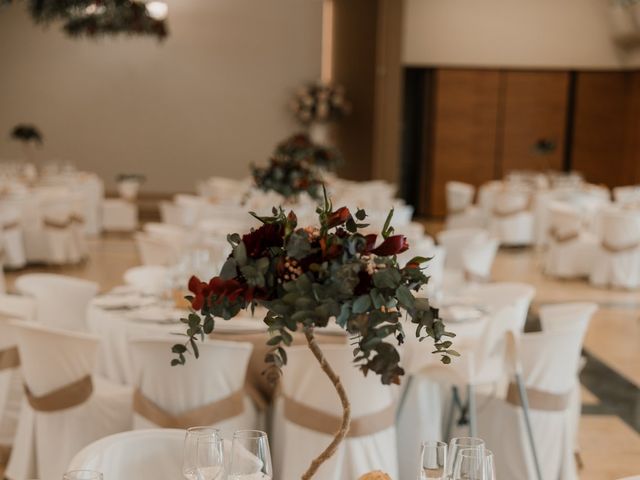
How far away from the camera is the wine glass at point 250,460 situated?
1.92 metres

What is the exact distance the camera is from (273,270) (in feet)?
6.13

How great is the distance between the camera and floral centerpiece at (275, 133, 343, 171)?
8.49 meters

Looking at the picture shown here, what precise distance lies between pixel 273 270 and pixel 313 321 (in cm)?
13

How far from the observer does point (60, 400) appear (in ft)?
13.2

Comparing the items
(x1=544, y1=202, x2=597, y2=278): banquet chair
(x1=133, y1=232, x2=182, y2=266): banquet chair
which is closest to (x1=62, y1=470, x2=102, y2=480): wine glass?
(x1=133, y1=232, x2=182, y2=266): banquet chair

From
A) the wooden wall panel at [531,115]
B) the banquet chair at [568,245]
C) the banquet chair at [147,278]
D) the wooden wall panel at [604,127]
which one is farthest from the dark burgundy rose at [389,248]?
the wooden wall panel at [604,127]

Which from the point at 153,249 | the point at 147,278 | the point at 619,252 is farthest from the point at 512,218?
the point at 147,278

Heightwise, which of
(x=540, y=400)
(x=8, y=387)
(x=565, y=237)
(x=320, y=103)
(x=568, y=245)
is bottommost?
(x=568, y=245)

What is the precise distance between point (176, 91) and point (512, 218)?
279 inches

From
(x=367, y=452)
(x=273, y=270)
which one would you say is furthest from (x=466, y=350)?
(x=273, y=270)

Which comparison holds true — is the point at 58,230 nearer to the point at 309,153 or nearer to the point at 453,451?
the point at 309,153

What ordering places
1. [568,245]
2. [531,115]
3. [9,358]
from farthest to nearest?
[531,115]
[568,245]
[9,358]

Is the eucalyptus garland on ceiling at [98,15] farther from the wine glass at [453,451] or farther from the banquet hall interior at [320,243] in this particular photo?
the wine glass at [453,451]

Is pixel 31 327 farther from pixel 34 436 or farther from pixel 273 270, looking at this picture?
pixel 273 270
